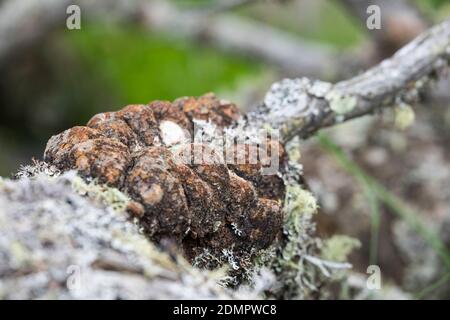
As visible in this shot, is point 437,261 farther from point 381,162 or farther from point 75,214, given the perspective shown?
point 75,214

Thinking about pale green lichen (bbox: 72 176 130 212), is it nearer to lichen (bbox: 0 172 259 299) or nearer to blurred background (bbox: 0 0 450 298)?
lichen (bbox: 0 172 259 299)

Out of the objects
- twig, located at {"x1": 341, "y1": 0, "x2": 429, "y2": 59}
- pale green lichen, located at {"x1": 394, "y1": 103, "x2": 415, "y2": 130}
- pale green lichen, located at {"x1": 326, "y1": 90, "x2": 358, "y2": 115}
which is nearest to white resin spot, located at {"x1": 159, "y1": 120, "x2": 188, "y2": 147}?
pale green lichen, located at {"x1": 326, "y1": 90, "x2": 358, "y2": 115}

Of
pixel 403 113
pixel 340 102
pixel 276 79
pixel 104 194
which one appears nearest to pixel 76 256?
pixel 104 194

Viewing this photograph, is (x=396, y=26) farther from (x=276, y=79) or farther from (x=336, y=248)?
(x=336, y=248)

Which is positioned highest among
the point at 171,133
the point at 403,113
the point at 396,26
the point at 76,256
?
the point at 396,26

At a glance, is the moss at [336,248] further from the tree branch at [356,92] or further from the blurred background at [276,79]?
the tree branch at [356,92]

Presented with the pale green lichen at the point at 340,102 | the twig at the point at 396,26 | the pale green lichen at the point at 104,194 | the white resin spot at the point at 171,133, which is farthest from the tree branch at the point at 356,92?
the twig at the point at 396,26
